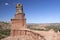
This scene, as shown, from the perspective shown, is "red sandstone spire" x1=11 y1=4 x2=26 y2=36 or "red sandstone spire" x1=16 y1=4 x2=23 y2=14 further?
"red sandstone spire" x1=16 y1=4 x2=23 y2=14

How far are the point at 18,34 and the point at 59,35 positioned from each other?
1054 cm

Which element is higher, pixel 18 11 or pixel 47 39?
pixel 18 11

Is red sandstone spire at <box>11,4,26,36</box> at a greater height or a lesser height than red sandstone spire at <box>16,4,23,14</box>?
lesser

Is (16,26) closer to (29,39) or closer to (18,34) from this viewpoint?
(18,34)

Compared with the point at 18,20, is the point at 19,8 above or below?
above

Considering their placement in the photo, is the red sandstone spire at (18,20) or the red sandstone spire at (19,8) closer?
the red sandstone spire at (18,20)

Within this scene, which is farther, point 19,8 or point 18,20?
point 19,8

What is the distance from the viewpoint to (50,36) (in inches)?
781

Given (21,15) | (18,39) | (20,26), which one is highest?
(21,15)

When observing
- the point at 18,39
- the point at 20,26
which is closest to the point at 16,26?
the point at 20,26

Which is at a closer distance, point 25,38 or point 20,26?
point 25,38

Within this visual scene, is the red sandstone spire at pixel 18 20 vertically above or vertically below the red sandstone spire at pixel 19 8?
below

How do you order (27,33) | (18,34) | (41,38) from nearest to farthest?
(41,38), (27,33), (18,34)

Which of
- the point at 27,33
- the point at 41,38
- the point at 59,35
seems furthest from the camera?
the point at 27,33
